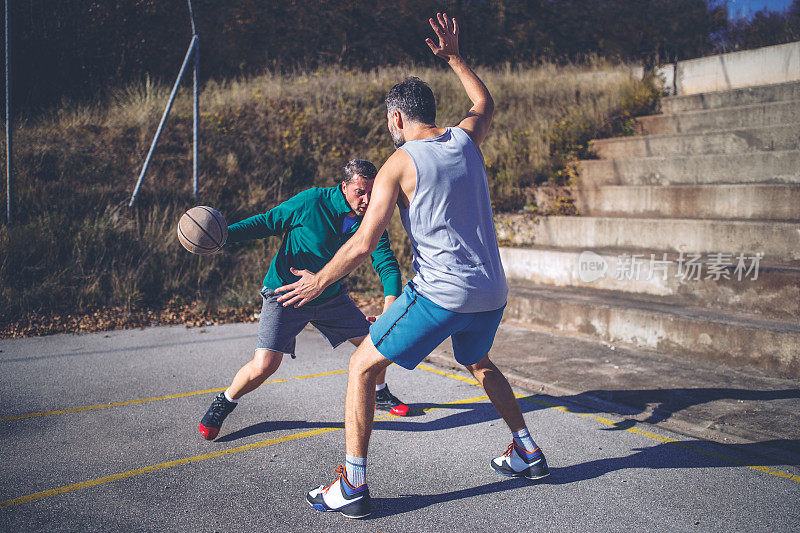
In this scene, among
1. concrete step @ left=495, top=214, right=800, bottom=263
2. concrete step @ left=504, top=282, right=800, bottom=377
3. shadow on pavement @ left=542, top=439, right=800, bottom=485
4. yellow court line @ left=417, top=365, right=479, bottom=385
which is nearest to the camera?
shadow on pavement @ left=542, top=439, right=800, bottom=485

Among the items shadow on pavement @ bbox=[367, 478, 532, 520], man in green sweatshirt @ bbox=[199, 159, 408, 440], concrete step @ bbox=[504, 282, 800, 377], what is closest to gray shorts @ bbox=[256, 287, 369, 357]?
man in green sweatshirt @ bbox=[199, 159, 408, 440]

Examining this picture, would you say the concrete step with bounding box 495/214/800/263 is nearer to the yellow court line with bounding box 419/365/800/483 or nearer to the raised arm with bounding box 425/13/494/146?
the yellow court line with bounding box 419/365/800/483

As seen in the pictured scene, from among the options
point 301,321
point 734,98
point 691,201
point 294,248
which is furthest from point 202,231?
point 734,98

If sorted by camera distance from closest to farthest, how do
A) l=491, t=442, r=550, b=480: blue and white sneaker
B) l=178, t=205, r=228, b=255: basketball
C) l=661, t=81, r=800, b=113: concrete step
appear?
l=491, t=442, r=550, b=480: blue and white sneaker → l=178, t=205, r=228, b=255: basketball → l=661, t=81, r=800, b=113: concrete step

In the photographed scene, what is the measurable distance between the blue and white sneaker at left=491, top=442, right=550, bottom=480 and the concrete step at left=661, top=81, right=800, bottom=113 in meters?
8.45

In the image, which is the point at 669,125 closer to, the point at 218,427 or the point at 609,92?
the point at 609,92

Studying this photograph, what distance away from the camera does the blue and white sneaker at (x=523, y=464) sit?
351 centimetres

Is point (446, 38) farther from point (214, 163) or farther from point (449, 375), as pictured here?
point (214, 163)

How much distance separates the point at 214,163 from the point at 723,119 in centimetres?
900

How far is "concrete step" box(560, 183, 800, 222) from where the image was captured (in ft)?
23.3

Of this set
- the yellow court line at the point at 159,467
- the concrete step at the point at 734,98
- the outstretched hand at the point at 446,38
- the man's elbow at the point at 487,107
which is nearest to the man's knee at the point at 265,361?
the yellow court line at the point at 159,467

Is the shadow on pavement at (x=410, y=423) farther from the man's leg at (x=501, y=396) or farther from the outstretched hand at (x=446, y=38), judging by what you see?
the outstretched hand at (x=446, y=38)

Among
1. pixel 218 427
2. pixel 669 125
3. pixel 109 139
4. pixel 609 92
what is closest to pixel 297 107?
pixel 109 139

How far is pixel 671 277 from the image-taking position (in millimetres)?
6777
